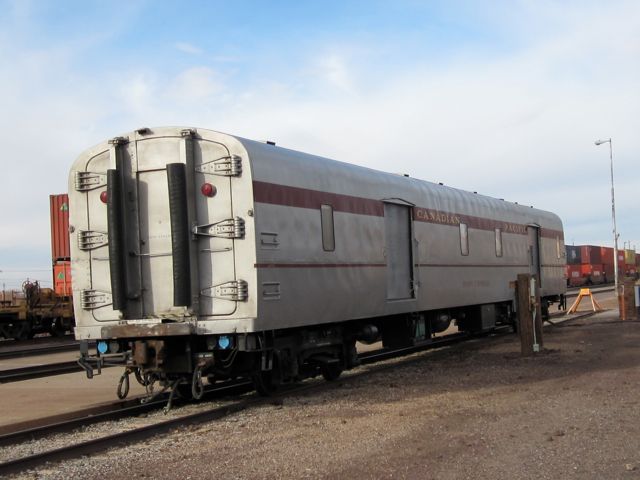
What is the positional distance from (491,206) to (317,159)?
7700 mm

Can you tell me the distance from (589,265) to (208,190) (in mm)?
53963

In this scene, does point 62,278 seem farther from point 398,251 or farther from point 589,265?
point 589,265

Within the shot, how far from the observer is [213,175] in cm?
889

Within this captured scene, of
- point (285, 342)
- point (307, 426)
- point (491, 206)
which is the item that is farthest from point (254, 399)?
point (491, 206)

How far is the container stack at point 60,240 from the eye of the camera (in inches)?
995

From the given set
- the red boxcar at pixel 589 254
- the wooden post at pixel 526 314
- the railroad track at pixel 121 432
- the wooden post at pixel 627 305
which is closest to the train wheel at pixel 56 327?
the railroad track at pixel 121 432

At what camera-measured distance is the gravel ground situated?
19.7ft

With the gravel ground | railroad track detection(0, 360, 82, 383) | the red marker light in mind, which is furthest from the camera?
railroad track detection(0, 360, 82, 383)

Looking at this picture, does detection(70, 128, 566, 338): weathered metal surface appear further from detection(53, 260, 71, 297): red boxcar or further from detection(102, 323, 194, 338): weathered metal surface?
detection(53, 260, 71, 297): red boxcar

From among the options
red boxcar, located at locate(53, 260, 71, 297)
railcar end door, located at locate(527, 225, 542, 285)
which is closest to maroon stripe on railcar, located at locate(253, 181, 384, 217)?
railcar end door, located at locate(527, 225, 542, 285)

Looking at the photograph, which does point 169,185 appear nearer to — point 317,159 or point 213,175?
point 213,175

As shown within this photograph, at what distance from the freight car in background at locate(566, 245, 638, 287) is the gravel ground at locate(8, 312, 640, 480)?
46300mm

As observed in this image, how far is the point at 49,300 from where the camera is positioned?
26.0m

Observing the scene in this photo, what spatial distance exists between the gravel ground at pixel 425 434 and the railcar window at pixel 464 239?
3862 mm
